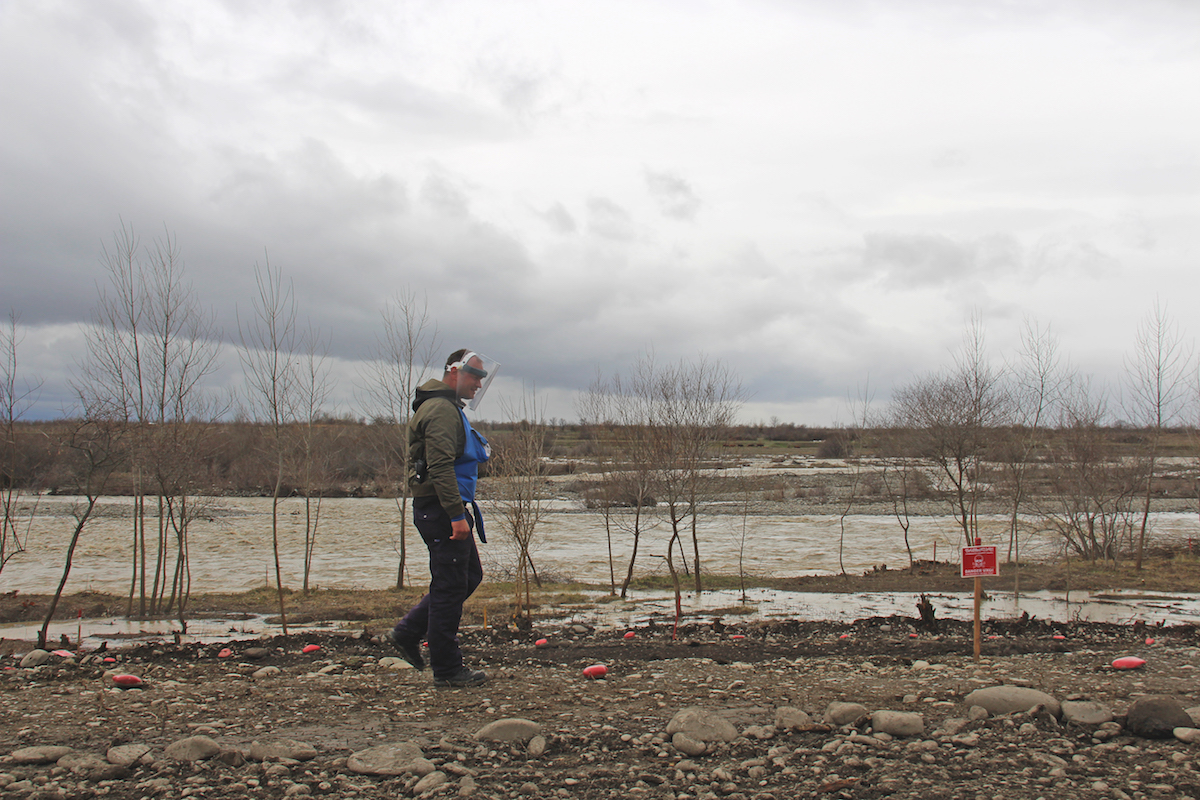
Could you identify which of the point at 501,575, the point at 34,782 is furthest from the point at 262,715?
the point at 501,575

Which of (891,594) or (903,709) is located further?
(891,594)

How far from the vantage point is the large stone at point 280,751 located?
12.6 feet

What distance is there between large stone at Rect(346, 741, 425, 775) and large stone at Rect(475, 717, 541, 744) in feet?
1.25

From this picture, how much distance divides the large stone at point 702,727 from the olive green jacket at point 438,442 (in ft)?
5.80

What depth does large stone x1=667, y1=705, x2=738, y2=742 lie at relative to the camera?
4.12 metres

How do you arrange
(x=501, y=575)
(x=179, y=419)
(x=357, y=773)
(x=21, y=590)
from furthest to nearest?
(x=501, y=575)
(x=21, y=590)
(x=179, y=419)
(x=357, y=773)

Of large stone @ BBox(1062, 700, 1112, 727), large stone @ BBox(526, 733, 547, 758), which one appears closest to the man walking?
large stone @ BBox(526, 733, 547, 758)

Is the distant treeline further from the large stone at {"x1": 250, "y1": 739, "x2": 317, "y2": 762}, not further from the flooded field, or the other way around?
the large stone at {"x1": 250, "y1": 739, "x2": 317, "y2": 762}

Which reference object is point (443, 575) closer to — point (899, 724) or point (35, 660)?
point (899, 724)

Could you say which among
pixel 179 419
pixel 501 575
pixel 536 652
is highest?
pixel 179 419

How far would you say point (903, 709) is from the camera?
4.71 m

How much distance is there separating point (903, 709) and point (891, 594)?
1332 cm

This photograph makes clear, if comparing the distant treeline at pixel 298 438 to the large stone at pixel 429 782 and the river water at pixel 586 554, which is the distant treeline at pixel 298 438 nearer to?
→ the river water at pixel 586 554

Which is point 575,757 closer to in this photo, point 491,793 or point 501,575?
point 491,793
